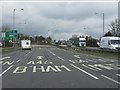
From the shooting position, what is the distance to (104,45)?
185 feet

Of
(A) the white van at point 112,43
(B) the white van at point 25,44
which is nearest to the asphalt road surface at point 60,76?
(A) the white van at point 112,43

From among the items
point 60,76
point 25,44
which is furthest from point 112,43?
point 25,44

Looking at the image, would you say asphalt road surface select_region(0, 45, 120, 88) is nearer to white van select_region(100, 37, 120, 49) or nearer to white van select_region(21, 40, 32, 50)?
white van select_region(100, 37, 120, 49)

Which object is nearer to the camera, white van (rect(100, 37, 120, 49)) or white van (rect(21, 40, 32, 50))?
white van (rect(100, 37, 120, 49))

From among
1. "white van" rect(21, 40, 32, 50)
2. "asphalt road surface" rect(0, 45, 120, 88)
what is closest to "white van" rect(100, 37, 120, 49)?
"asphalt road surface" rect(0, 45, 120, 88)

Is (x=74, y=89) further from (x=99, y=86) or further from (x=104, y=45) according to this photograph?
(x=104, y=45)

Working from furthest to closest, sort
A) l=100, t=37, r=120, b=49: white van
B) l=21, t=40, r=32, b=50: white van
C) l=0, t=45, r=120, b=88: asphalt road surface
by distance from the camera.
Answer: l=21, t=40, r=32, b=50: white van, l=100, t=37, r=120, b=49: white van, l=0, t=45, r=120, b=88: asphalt road surface

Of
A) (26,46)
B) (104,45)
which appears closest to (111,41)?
(104,45)

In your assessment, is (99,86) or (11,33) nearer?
(99,86)

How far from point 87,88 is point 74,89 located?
601 mm

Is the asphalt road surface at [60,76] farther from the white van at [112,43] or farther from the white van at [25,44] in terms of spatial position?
the white van at [25,44]

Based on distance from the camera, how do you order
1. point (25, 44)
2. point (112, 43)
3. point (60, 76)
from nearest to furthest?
point (60, 76)
point (112, 43)
point (25, 44)

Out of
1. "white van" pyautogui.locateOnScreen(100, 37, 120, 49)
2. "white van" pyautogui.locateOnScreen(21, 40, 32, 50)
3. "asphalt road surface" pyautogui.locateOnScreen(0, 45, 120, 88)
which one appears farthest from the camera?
"white van" pyautogui.locateOnScreen(21, 40, 32, 50)

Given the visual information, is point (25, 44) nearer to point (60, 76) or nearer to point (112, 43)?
point (112, 43)
